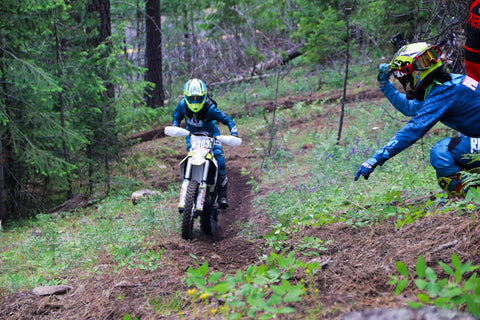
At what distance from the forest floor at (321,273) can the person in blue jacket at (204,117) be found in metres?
1.51

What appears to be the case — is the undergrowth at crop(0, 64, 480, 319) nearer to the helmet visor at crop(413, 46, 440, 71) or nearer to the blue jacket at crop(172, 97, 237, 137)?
the helmet visor at crop(413, 46, 440, 71)

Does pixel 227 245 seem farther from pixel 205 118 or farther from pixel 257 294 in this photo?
pixel 257 294

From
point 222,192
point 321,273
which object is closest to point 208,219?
point 222,192

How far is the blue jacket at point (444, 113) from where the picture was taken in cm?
464

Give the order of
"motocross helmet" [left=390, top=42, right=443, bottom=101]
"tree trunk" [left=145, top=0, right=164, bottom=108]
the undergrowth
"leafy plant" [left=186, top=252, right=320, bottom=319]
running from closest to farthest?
"leafy plant" [left=186, top=252, right=320, bottom=319], the undergrowth, "motocross helmet" [left=390, top=42, right=443, bottom=101], "tree trunk" [left=145, top=0, right=164, bottom=108]

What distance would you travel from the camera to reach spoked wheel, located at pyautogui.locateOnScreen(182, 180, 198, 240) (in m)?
6.47

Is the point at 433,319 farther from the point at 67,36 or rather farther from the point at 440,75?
the point at 67,36

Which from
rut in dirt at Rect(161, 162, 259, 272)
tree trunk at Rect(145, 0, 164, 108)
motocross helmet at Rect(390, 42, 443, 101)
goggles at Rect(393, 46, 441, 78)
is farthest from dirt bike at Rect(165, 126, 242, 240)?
tree trunk at Rect(145, 0, 164, 108)

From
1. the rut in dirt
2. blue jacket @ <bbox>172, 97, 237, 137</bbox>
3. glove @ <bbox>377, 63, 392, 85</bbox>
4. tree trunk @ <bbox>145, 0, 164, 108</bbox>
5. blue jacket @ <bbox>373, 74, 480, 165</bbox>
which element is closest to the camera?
blue jacket @ <bbox>373, 74, 480, 165</bbox>

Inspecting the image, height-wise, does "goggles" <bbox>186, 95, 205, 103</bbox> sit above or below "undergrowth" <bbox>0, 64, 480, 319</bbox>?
above

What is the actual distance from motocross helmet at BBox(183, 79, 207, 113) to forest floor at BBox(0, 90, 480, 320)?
2256 mm

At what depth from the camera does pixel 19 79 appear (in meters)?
9.45

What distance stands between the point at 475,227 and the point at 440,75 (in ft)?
6.31

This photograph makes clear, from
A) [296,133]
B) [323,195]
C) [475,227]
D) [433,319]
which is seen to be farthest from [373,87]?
[433,319]
